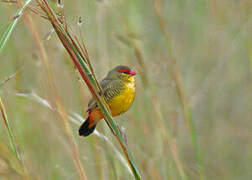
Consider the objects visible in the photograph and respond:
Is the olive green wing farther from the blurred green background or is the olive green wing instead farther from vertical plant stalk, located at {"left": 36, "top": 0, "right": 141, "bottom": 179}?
vertical plant stalk, located at {"left": 36, "top": 0, "right": 141, "bottom": 179}

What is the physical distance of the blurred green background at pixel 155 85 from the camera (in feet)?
10.2

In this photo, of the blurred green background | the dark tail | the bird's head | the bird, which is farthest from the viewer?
the blurred green background

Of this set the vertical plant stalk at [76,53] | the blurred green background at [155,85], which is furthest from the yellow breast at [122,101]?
the vertical plant stalk at [76,53]

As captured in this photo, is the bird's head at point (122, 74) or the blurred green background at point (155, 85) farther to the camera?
the blurred green background at point (155, 85)

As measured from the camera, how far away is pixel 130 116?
325 cm

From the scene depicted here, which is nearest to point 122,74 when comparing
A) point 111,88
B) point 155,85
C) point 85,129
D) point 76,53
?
point 111,88

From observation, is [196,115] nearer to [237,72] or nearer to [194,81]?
[194,81]

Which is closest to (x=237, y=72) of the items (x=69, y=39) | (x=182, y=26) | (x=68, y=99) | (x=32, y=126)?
(x=182, y=26)

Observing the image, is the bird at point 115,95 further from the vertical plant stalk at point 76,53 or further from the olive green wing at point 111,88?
the vertical plant stalk at point 76,53

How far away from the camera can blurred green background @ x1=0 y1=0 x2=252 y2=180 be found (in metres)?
3.11

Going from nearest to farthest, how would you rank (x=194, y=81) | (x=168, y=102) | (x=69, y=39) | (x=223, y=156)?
1. (x=69, y=39)
2. (x=168, y=102)
3. (x=223, y=156)
4. (x=194, y=81)

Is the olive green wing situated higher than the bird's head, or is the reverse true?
the bird's head

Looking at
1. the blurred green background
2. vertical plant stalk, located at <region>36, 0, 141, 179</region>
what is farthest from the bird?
vertical plant stalk, located at <region>36, 0, 141, 179</region>

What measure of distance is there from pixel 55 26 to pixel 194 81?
3148 millimetres
